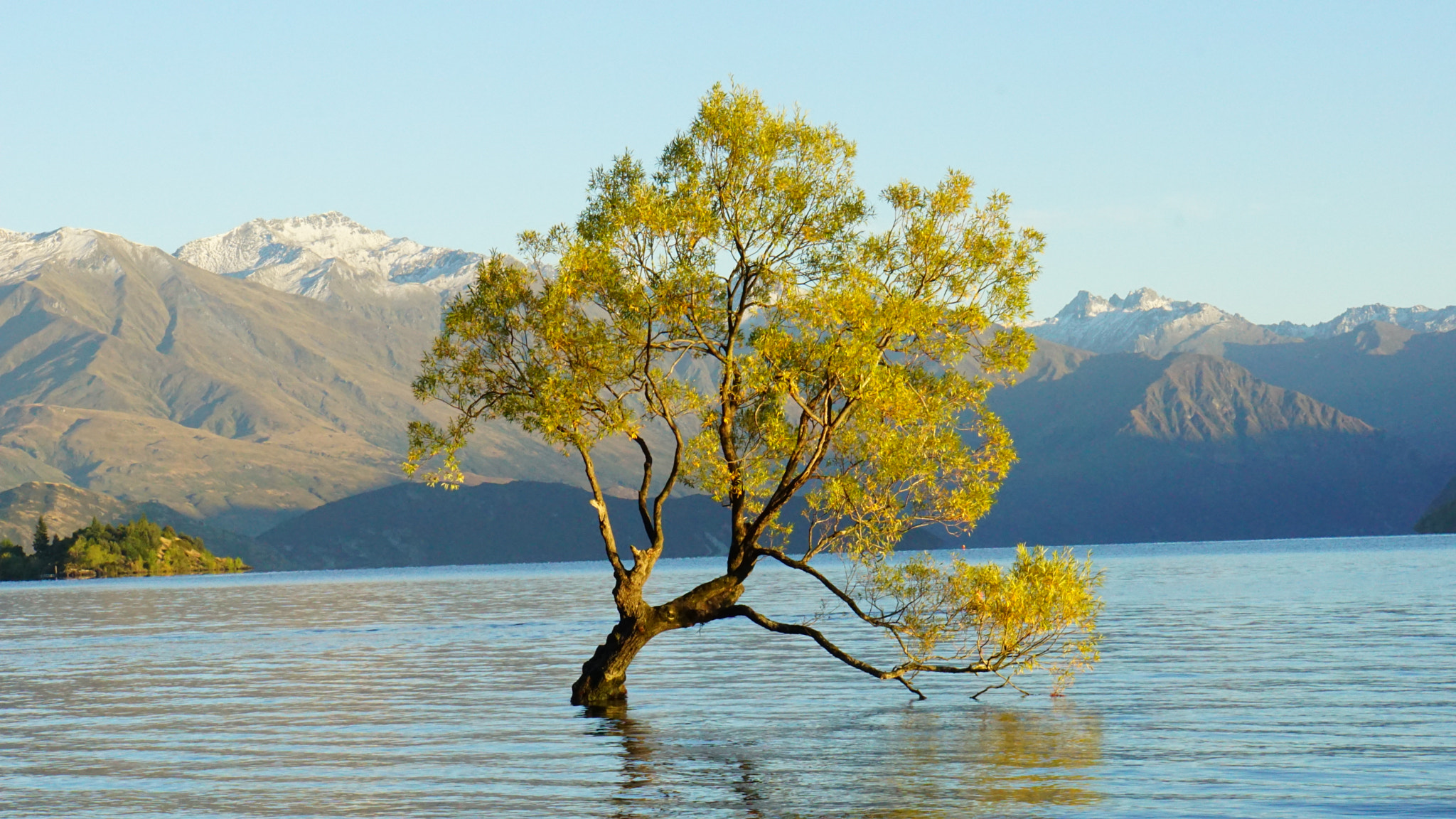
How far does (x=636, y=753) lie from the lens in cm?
4109

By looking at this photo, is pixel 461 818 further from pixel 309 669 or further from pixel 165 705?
pixel 309 669

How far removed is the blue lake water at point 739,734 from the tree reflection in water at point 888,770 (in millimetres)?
126

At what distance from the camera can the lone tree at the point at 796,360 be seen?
44.9 metres

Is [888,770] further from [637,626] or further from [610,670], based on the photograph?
[610,670]

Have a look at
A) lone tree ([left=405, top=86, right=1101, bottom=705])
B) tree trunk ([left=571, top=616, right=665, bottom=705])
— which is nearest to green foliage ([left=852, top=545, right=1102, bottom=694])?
lone tree ([left=405, top=86, right=1101, bottom=705])

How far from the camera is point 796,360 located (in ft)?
148

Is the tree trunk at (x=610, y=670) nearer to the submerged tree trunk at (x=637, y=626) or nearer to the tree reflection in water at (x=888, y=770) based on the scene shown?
the submerged tree trunk at (x=637, y=626)

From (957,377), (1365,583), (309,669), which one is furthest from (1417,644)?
(1365,583)

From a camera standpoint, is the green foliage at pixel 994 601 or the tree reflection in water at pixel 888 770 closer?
the tree reflection in water at pixel 888 770

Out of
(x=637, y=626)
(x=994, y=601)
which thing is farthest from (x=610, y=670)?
(x=994, y=601)

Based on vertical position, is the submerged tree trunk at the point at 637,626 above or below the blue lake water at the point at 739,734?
above

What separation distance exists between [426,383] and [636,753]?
52.0 feet

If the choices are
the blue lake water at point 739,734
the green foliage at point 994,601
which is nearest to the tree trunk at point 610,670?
the blue lake water at point 739,734

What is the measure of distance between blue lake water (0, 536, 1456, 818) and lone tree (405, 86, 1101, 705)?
4717 millimetres
